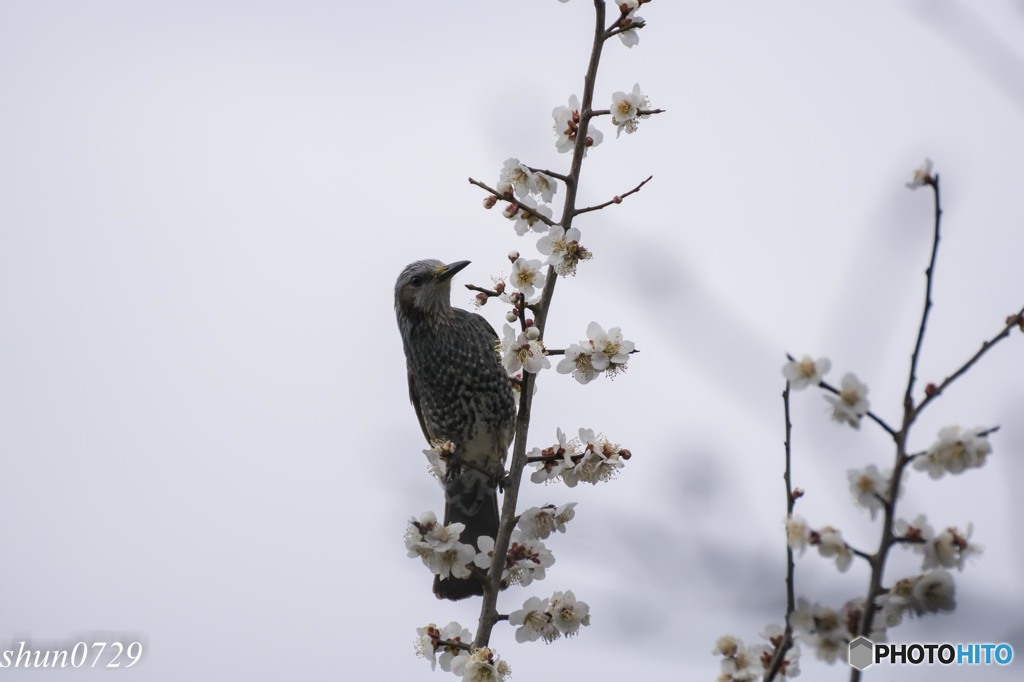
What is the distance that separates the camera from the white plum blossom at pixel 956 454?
2.33m

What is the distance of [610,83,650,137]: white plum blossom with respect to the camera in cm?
359

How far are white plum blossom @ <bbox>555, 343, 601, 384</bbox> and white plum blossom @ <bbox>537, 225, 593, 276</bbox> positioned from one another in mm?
278

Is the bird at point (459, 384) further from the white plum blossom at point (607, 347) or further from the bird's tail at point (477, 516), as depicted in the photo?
the white plum blossom at point (607, 347)

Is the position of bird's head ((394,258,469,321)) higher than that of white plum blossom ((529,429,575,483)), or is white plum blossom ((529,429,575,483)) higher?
bird's head ((394,258,469,321))

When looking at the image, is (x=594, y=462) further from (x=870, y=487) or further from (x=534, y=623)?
(x=870, y=487)

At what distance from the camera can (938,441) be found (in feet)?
7.75

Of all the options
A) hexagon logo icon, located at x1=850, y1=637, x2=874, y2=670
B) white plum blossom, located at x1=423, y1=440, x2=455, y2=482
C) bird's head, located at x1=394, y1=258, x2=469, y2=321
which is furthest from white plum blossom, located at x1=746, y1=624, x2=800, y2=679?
bird's head, located at x1=394, y1=258, x2=469, y2=321

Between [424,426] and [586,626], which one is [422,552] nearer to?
[586,626]

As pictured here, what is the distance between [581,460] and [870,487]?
49.6 inches

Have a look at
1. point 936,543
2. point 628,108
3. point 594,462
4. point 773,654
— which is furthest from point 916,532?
point 628,108

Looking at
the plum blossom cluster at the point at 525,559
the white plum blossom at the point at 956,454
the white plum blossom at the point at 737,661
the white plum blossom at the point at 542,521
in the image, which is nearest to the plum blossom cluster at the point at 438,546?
the plum blossom cluster at the point at 525,559

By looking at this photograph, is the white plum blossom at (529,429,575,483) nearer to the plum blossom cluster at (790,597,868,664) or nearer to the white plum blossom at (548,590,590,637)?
the white plum blossom at (548,590,590,637)

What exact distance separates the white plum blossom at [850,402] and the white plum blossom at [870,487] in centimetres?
10

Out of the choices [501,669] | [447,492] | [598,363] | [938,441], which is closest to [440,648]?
[501,669]
